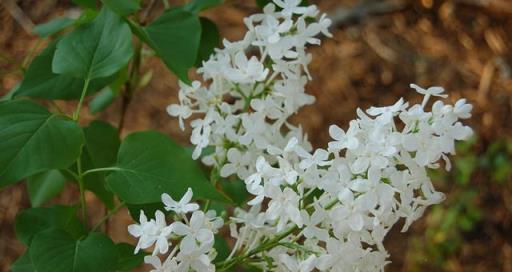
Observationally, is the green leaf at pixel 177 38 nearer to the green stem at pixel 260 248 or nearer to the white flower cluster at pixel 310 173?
the white flower cluster at pixel 310 173

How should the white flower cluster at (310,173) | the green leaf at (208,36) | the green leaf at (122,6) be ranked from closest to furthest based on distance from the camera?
the white flower cluster at (310,173)
the green leaf at (122,6)
the green leaf at (208,36)

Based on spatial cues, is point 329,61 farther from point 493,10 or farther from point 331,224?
point 331,224

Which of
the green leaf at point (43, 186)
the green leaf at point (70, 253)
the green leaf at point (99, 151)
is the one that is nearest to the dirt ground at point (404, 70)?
the green leaf at point (43, 186)

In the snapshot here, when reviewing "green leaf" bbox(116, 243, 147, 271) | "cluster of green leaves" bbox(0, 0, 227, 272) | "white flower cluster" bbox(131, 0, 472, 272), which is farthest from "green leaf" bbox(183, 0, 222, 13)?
"green leaf" bbox(116, 243, 147, 271)

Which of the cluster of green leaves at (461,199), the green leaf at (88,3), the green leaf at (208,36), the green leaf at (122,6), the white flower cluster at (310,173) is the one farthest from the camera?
the cluster of green leaves at (461,199)

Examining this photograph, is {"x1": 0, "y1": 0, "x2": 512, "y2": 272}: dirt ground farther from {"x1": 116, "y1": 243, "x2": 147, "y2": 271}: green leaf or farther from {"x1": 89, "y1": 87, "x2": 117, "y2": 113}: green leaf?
{"x1": 116, "y1": 243, "x2": 147, "y2": 271}: green leaf

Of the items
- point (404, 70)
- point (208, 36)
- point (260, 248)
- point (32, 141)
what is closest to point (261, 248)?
point (260, 248)

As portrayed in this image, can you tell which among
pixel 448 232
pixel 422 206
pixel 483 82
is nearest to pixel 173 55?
pixel 422 206
